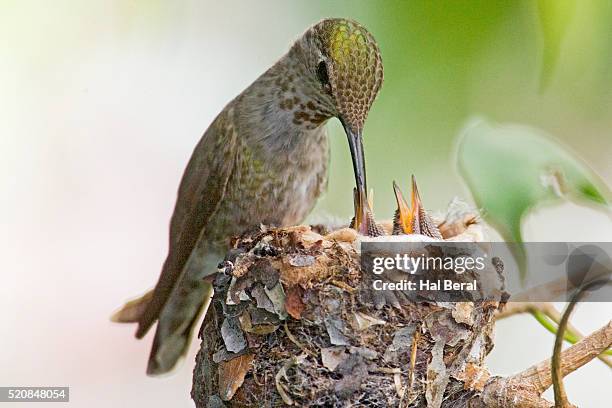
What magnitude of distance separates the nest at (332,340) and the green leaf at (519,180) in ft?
0.48

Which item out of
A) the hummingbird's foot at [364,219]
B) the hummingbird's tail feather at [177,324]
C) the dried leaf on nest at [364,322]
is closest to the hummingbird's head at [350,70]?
the hummingbird's foot at [364,219]

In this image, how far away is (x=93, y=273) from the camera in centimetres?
157

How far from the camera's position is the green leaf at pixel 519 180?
1.33 metres

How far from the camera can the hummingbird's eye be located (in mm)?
1473

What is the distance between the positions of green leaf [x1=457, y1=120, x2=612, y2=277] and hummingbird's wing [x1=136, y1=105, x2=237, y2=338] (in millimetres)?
450

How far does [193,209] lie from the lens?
1556 mm

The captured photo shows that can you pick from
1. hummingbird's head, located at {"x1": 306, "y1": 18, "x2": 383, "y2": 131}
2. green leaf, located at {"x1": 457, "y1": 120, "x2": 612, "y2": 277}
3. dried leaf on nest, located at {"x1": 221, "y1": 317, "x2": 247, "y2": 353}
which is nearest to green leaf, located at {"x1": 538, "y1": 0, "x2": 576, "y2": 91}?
green leaf, located at {"x1": 457, "y1": 120, "x2": 612, "y2": 277}

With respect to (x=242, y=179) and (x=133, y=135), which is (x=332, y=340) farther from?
(x=133, y=135)

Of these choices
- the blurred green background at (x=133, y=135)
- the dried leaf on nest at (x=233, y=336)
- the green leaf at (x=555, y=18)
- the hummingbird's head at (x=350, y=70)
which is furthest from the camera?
the blurred green background at (x=133, y=135)

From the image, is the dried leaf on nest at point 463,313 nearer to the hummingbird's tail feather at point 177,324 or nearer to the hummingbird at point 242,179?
the hummingbird at point 242,179

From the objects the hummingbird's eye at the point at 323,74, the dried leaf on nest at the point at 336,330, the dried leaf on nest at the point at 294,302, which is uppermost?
the hummingbird's eye at the point at 323,74

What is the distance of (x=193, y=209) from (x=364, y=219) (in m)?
0.33

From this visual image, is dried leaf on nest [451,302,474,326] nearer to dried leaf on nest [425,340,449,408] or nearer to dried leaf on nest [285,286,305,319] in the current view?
dried leaf on nest [425,340,449,408]

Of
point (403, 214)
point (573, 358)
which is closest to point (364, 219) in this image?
point (403, 214)
